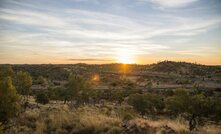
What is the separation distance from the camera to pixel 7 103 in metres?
16.6

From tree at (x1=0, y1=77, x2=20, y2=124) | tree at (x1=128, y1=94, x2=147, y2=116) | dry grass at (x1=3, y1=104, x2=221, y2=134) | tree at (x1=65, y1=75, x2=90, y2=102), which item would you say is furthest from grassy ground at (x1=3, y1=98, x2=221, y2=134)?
tree at (x1=65, y1=75, x2=90, y2=102)

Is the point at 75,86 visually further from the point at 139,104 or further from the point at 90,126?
the point at 90,126

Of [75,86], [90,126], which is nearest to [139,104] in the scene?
[75,86]

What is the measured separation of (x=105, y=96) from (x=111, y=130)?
6341 cm

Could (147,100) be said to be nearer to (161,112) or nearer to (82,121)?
(161,112)

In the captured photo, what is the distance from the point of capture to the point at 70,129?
46.6 feet

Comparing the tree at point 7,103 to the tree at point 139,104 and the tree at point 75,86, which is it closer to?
the tree at point 139,104

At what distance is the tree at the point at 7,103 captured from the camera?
52.9ft

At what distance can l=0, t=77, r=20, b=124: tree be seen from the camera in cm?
1614

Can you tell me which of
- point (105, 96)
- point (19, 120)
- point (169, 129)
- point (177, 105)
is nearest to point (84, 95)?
point (105, 96)

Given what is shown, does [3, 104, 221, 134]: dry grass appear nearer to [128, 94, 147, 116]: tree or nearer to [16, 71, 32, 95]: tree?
[16, 71, 32, 95]: tree

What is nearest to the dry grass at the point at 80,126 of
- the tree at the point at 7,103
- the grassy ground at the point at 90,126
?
the grassy ground at the point at 90,126

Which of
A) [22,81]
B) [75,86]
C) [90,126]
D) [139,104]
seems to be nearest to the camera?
[90,126]

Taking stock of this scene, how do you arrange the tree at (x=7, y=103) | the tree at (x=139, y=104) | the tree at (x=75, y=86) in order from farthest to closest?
1. the tree at (x=75, y=86)
2. the tree at (x=139, y=104)
3. the tree at (x=7, y=103)
